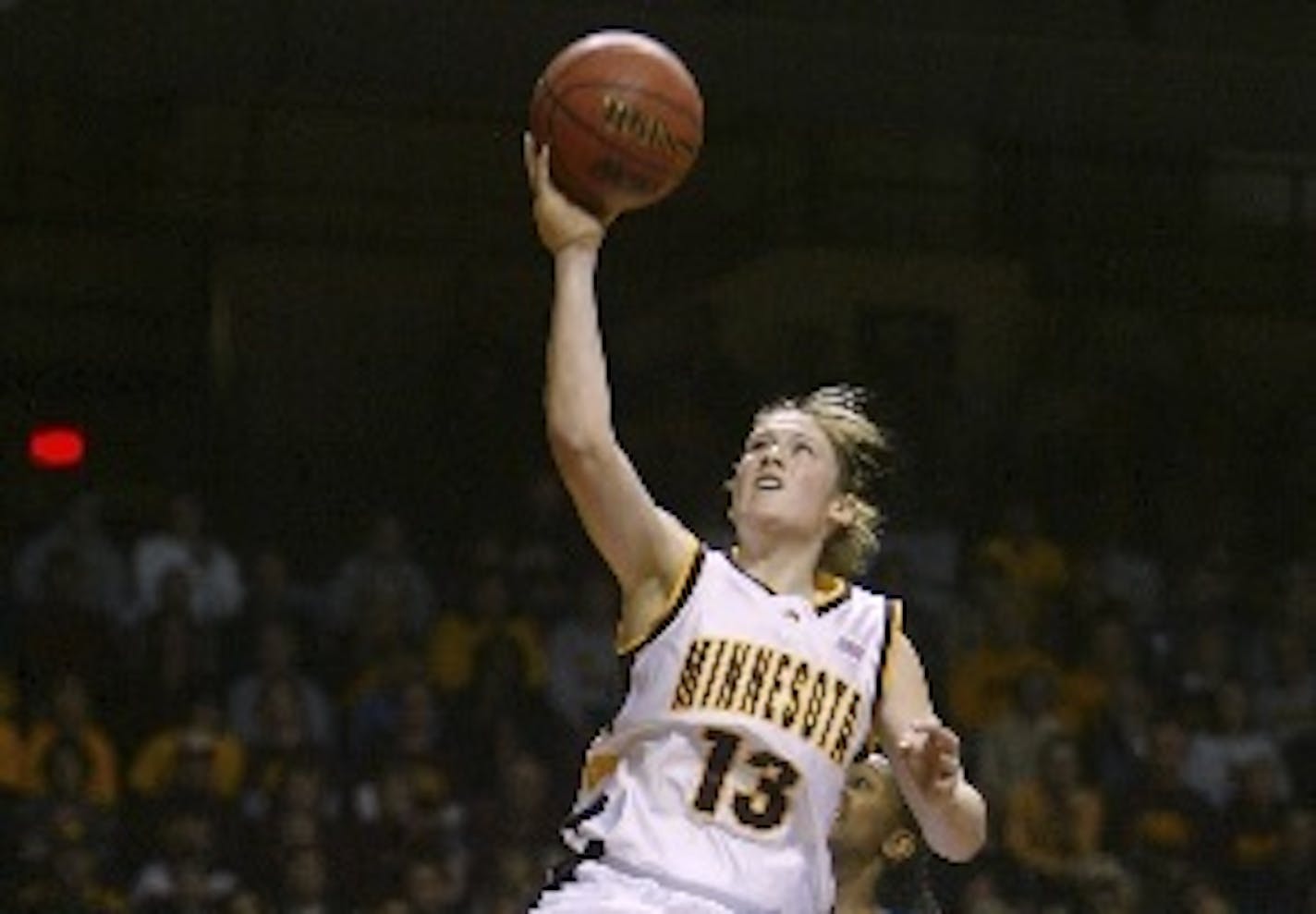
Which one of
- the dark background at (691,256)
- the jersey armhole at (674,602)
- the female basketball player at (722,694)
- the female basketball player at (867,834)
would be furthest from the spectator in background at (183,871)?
the jersey armhole at (674,602)

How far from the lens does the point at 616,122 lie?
539 cm

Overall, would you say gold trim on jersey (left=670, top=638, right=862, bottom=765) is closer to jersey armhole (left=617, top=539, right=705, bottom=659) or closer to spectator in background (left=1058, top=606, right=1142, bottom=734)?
jersey armhole (left=617, top=539, right=705, bottom=659)

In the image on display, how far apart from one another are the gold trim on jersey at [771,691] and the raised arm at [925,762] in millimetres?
110

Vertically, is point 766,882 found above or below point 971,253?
below

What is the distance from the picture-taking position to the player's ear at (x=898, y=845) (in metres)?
6.25

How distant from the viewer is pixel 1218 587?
1259cm

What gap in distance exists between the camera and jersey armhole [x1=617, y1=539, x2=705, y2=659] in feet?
17.6

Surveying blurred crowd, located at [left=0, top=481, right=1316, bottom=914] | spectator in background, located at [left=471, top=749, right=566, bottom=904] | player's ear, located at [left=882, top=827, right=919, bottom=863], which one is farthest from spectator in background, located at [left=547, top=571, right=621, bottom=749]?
player's ear, located at [left=882, top=827, right=919, bottom=863]

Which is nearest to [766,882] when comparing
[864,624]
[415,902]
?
[864,624]

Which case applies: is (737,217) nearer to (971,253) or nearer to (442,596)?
(971,253)

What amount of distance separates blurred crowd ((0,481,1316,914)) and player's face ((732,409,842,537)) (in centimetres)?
492

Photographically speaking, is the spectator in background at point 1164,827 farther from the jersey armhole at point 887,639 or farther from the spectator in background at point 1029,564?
the jersey armhole at point 887,639

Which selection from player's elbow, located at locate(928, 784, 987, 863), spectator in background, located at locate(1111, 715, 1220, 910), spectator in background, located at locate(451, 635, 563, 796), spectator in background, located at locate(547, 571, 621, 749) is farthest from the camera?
spectator in background, located at locate(547, 571, 621, 749)

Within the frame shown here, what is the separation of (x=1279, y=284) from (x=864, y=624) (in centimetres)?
1001
